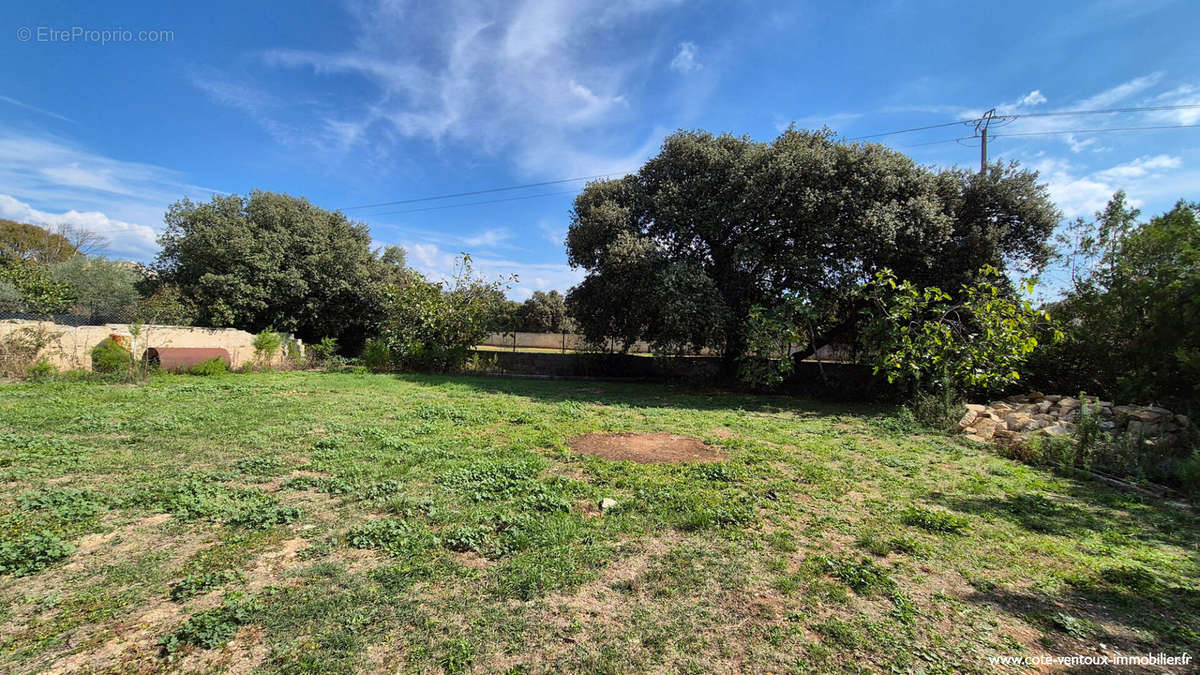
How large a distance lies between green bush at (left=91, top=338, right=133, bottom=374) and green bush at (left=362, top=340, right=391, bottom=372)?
16.5 feet

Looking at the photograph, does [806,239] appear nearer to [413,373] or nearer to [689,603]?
[689,603]

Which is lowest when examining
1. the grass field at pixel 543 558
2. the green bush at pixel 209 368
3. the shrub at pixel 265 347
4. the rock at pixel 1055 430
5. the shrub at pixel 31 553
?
the grass field at pixel 543 558

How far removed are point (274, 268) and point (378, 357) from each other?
17.6ft

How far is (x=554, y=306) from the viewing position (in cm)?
3453

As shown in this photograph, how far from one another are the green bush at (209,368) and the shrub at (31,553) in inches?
386

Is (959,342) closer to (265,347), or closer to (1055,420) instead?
(1055,420)

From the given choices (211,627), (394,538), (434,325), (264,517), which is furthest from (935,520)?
(434,325)

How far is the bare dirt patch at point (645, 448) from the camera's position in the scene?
5.08 meters

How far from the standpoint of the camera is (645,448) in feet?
17.9

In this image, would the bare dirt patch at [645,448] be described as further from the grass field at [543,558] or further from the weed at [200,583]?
the weed at [200,583]

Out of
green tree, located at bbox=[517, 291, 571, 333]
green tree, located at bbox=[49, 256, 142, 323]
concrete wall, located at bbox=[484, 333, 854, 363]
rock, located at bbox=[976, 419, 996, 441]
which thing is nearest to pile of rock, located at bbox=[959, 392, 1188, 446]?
rock, located at bbox=[976, 419, 996, 441]

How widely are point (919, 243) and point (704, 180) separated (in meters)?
4.97

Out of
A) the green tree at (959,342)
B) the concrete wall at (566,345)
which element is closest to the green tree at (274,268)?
the concrete wall at (566,345)

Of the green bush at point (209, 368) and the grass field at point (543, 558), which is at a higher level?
the green bush at point (209, 368)
